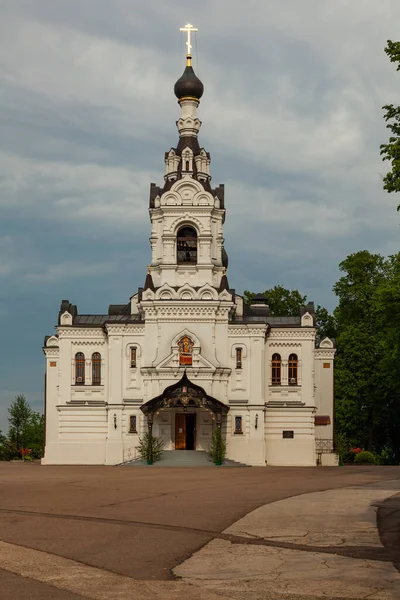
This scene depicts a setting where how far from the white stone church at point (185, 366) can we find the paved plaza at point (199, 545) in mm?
27461

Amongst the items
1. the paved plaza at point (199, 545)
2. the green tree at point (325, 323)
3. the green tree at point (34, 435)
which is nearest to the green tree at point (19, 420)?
the green tree at point (34, 435)

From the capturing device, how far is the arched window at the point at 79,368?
5256cm

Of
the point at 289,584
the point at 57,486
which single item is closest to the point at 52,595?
the point at 289,584

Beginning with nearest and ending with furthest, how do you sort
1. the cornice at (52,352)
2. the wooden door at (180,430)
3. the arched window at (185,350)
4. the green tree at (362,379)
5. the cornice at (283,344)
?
the wooden door at (180,430) < the arched window at (185,350) < the cornice at (283,344) < the cornice at (52,352) < the green tree at (362,379)

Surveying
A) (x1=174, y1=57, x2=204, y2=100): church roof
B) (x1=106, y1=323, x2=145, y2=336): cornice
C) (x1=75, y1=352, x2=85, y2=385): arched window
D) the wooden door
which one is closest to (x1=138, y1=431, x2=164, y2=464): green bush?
the wooden door

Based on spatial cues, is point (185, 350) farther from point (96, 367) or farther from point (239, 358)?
point (96, 367)

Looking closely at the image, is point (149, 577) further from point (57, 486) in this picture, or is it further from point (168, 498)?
point (57, 486)

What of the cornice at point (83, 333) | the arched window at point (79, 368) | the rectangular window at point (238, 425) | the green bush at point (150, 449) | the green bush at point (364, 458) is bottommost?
the green bush at point (364, 458)

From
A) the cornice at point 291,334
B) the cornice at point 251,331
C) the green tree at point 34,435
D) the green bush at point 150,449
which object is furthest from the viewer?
the green tree at point 34,435

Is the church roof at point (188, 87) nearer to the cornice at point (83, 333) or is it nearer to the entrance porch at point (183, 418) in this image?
the cornice at point (83, 333)

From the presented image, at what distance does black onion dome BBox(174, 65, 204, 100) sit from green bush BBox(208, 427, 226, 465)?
69.8ft

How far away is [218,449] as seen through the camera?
155 feet

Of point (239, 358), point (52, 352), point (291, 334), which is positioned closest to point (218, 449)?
point (239, 358)

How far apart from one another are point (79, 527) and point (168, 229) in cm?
3838
